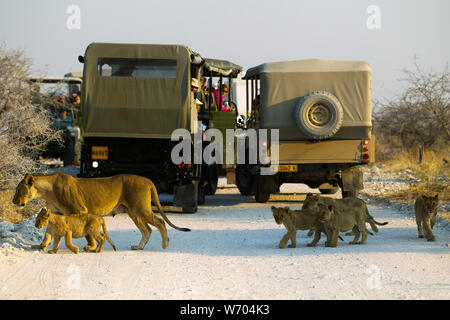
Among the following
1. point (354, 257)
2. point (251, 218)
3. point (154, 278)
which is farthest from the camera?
point (251, 218)

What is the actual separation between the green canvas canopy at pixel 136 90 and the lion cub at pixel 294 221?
5.00m

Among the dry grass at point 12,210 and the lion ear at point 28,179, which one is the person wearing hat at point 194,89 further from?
the lion ear at point 28,179

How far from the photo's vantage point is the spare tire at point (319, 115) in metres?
14.7

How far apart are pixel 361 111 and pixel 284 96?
1705 mm

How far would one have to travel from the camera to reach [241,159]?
17188 millimetres

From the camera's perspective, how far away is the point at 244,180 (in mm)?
18656

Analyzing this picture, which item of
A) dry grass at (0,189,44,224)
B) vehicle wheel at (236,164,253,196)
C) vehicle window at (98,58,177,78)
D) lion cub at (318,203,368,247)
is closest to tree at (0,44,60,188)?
dry grass at (0,189,44,224)

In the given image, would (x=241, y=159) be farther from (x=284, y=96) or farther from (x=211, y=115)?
(x=284, y=96)

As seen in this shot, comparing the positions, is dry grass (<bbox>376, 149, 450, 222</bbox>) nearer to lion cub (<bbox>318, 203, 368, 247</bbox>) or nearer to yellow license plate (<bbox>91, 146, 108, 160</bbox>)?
lion cub (<bbox>318, 203, 368, 247</bbox>)

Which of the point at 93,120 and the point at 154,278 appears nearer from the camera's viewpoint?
the point at 154,278

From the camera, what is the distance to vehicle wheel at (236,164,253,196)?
59.4 feet
